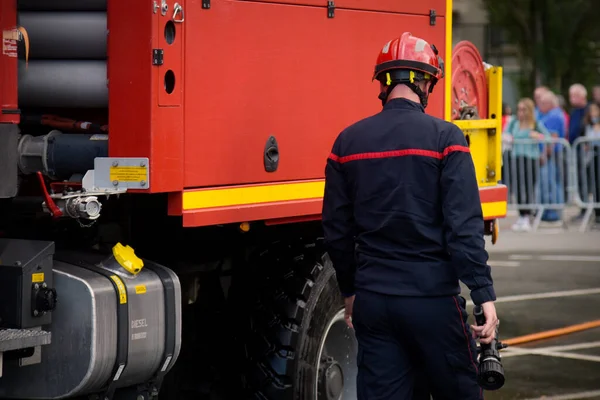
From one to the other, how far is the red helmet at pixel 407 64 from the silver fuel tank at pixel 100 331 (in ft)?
4.47

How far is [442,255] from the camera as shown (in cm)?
521

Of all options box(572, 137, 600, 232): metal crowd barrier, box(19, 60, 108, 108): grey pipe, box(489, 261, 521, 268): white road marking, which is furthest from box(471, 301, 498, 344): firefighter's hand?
box(572, 137, 600, 232): metal crowd barrier

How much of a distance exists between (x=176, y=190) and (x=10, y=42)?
36.3 inches

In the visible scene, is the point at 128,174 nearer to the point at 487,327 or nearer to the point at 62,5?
the point at 62,5

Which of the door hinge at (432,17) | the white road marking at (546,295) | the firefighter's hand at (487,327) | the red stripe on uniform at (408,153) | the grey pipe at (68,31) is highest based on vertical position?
the door hinge at (432,17)

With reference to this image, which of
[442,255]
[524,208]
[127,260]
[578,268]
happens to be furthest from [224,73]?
[524,208]

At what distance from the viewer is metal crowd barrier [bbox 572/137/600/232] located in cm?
1764

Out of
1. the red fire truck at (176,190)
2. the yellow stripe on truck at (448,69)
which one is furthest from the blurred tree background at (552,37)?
the red fire truck at (176,190)

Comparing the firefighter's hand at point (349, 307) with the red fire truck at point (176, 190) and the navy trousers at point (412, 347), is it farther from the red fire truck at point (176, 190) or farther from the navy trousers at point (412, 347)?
the red fire truck at point (176, 190)

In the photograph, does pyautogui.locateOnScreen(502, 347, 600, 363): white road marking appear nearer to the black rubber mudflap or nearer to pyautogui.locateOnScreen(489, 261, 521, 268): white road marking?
the black rubber mudflap

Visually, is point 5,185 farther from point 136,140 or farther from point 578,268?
point 578,268

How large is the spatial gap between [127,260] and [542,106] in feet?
45.8

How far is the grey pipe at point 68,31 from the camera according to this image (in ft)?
18.3

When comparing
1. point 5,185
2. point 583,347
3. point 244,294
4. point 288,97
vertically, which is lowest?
point 583,347
